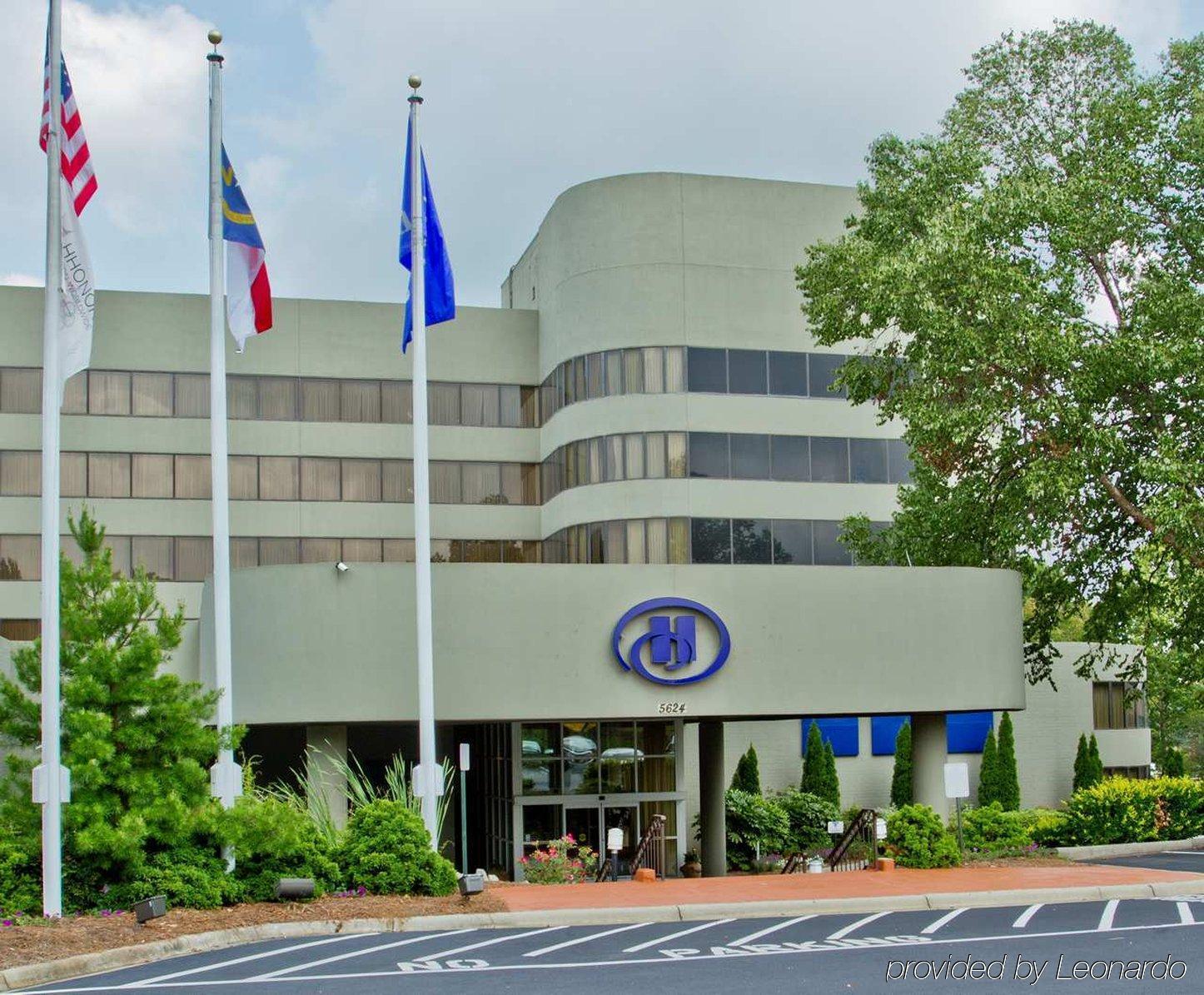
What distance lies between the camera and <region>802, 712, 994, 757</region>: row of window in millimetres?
44812

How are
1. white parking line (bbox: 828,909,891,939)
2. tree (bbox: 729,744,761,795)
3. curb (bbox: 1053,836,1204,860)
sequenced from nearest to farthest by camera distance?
white parking line (bbox: 828,909,891,939)
curb (bbox: 1053,836,1204,860)
tree (bbox: 729,744,761,795)

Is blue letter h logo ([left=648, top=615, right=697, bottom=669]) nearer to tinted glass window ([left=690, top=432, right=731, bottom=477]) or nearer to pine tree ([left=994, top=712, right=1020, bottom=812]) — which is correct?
tinted glass window ([left=690, top=432, right=731, bottom=477])

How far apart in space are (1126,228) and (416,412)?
18.1m

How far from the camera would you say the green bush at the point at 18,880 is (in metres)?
17.9

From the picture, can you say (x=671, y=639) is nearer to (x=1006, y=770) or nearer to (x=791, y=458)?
(x=791, y=458)

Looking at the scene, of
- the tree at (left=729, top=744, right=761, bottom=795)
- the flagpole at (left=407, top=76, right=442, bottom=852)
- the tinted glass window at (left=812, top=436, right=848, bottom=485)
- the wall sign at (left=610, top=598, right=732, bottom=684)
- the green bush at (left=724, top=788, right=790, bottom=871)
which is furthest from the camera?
the tinted glass window at (left=812, top=436, right=848, bottom=485)

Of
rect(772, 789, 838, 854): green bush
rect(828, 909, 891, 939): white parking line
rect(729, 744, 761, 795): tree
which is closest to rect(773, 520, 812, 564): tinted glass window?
rect(729, 744, 761, 795): tree

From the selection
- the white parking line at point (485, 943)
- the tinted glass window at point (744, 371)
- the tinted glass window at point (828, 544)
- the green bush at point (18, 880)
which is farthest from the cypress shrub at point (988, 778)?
the green bush at point (18, 880)

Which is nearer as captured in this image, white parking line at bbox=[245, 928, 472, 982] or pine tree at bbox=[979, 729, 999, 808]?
white parking line at bbox=[245, 928, 472, 982]

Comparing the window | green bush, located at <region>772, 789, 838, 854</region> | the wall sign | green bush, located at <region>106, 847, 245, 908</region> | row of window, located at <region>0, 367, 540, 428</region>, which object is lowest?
green bush, located at <region>772, 789, 838, 854</region>

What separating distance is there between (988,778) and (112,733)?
100.0 ft

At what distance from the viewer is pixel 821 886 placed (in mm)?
22688

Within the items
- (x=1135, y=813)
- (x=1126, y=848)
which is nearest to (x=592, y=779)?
(x=1126, y=848)

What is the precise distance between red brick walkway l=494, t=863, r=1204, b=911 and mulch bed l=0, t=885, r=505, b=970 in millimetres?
1202
